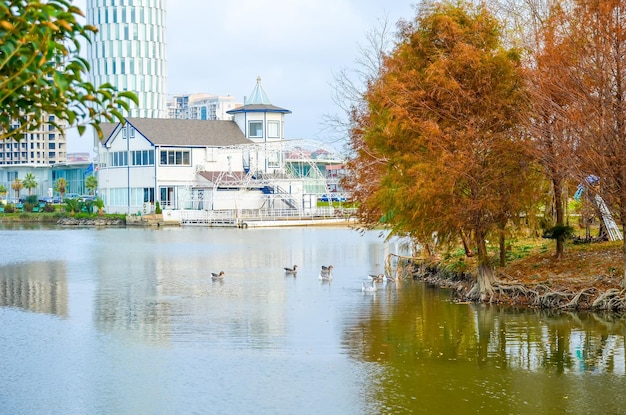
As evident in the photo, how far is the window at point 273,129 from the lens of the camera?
86.2 metres

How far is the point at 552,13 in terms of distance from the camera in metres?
26.1

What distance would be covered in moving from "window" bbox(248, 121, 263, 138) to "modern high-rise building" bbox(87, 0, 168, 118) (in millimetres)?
42881

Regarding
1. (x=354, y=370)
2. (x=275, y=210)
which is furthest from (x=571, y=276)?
(x=275, y=210)

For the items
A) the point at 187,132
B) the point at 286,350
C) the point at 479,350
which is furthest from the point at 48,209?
the point at 479,350

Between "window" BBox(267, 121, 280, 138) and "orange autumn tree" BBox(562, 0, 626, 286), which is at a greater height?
"window" BBox(267, 121, 280, 138)

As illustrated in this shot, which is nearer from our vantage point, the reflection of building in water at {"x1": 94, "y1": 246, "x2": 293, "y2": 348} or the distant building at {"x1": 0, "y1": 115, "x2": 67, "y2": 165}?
the reflection of building in water at {"x1": 94, "y1": 246, "x2": 293, "y2": 348}

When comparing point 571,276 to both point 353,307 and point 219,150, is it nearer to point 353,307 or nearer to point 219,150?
point 353,307

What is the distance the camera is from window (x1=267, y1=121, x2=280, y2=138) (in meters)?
86.2

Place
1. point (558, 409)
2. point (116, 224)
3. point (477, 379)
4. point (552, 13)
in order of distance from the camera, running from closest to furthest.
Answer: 1. point (558, 409)
2. point (477, 379)
3. point (552, 13)
4. point (116, 224)

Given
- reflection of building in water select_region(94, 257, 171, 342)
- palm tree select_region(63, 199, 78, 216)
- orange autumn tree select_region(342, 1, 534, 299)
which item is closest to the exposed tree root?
orange autumn tree select_region(342, 1, 534, 299)

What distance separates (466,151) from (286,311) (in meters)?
6.69

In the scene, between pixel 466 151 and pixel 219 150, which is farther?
pixel 219 150

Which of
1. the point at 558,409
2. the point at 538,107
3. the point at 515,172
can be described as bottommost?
the point at 558,409

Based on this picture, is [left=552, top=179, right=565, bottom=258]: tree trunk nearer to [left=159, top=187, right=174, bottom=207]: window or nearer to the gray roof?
the gray roof
